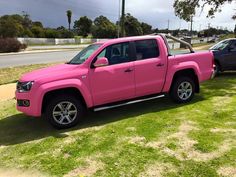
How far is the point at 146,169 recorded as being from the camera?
15.9ft

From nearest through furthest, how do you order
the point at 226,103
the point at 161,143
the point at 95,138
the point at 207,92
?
the point at 161,143 < the point at 95,138 < the point at 226,103 < the point at 207,92

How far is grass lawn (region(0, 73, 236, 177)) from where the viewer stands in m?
4.93

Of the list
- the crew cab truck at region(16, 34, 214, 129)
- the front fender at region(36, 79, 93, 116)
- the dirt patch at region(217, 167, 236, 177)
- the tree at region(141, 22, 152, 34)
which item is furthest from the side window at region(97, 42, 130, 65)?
the tree at region(141, 22, 152, 34)

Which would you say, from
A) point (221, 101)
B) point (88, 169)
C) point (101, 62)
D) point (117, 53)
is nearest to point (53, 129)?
point (101, 62)

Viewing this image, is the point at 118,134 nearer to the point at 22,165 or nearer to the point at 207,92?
the point at 22,165

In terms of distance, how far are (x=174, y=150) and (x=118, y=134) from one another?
4.22ft

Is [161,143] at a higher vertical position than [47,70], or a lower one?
lower

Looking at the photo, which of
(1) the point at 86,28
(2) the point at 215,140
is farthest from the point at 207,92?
(1) the point at 86,28

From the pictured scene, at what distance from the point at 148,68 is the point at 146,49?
0.47m

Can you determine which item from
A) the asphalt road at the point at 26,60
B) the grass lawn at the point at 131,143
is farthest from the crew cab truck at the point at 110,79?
the asphalt road at the point at 26,60

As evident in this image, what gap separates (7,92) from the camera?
11.6m

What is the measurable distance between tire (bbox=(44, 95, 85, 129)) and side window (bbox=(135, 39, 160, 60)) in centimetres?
179

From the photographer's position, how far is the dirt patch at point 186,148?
5.17 m

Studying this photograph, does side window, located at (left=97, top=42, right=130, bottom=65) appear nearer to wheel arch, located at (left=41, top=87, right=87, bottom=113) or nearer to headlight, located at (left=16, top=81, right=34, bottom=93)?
wheel arch, located at (left=41, top=87, right=87, bottom=113)
